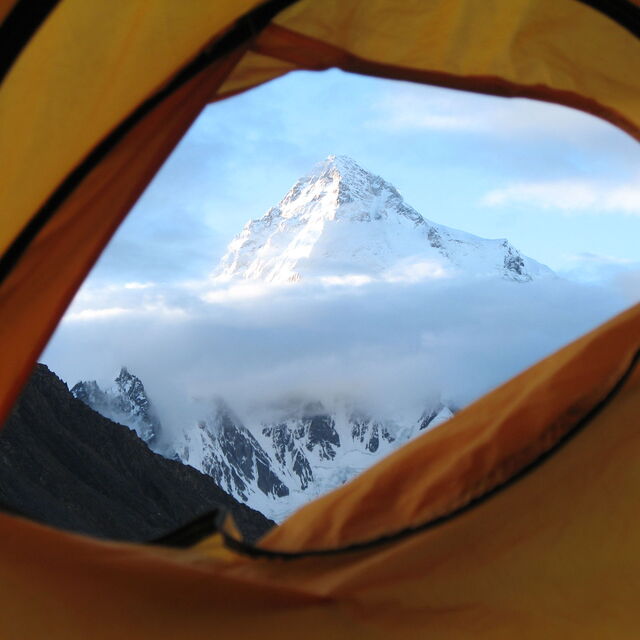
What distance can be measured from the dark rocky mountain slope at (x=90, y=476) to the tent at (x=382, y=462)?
2692 centimetres

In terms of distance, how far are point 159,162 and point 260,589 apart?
128cm

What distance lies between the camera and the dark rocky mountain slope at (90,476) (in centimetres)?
3081

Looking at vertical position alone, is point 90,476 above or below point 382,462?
above

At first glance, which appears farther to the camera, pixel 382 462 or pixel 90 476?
pixel 90 476

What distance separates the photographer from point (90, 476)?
34594mm

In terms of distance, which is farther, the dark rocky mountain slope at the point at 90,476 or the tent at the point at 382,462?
the dark rocky mountain slope at the point at 90,476

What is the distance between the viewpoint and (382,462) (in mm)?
2736

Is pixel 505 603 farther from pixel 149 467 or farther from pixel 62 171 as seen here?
pixel 149 467

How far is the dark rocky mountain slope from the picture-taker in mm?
30812

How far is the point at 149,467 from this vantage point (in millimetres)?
38219

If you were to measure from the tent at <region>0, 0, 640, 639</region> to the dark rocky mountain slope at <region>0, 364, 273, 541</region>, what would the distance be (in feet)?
88.3

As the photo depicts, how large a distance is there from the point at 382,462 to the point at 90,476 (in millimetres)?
33348

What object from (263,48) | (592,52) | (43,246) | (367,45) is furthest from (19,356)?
(592,52)

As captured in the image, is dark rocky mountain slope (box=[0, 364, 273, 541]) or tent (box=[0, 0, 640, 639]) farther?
dark rocky mountain slope (box=[0, 364, 273, 541])
